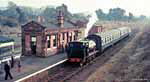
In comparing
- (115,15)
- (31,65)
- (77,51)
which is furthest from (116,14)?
(31,65)

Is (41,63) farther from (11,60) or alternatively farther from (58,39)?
(58,39)

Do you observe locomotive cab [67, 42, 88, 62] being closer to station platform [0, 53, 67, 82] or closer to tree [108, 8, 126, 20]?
station platform [0, 53, 67, 82]

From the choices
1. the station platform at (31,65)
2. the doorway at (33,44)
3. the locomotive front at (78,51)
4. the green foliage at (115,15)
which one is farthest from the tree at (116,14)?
the locomotive front at (78,51)

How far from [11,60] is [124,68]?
469 inches

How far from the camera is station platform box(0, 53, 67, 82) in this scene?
1891 cm

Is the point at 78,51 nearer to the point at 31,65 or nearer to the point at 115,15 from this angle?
the point at 31,65

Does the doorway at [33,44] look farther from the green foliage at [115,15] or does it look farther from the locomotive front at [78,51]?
the green foliage at [115,15]

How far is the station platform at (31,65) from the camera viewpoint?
18.9 metres

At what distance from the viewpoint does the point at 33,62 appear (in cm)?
2422

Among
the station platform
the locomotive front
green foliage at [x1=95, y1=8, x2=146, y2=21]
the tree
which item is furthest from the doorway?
the tree

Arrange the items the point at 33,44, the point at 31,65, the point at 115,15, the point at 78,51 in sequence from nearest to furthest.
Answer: the point at 31,65 < the point at 78,51 < the point at 33,44 < the point at 115,15

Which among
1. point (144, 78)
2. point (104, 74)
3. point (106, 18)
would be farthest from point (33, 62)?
point (106, 18)

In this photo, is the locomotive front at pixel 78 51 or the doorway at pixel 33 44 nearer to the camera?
the locomotive front at pixel 78 51

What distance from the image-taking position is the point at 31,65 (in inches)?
899
